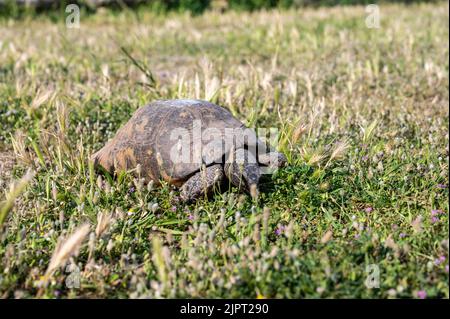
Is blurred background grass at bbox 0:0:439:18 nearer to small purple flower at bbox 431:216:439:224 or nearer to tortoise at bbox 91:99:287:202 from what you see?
tortoise at bbox 91:99:287:202

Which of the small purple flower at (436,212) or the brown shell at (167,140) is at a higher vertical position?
the brown shell at (167,140)

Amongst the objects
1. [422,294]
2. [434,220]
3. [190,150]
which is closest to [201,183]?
[190,150]

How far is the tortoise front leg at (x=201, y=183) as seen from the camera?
3742 millimetres

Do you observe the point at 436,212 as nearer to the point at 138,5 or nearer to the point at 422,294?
the point at 422,294

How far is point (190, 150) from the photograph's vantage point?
12.7 ft

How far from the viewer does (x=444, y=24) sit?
1123 cm

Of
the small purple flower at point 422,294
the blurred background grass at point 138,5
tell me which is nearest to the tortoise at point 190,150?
the small purple flower at point 422,294

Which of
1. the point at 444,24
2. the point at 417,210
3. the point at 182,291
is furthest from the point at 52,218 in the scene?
the point at 444,24

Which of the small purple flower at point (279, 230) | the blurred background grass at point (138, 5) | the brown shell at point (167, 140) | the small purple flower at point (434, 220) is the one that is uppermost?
the blurred background grass at point (138, 5)

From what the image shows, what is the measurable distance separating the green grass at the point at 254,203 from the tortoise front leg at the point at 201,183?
0.09 metres

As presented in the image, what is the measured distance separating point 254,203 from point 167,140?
772 mm

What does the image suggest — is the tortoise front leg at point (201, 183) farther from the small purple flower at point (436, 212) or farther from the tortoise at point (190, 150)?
the small purple flower at point (436, 212)

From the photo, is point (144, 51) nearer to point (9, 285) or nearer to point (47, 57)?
point (47, 57)

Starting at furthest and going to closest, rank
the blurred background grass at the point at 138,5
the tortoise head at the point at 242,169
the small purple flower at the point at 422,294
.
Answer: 1. the blurred background grass at the point at 138,5
2. the tortoise head at the point at 242,169
3. the small purple flower at the point at 422,294
